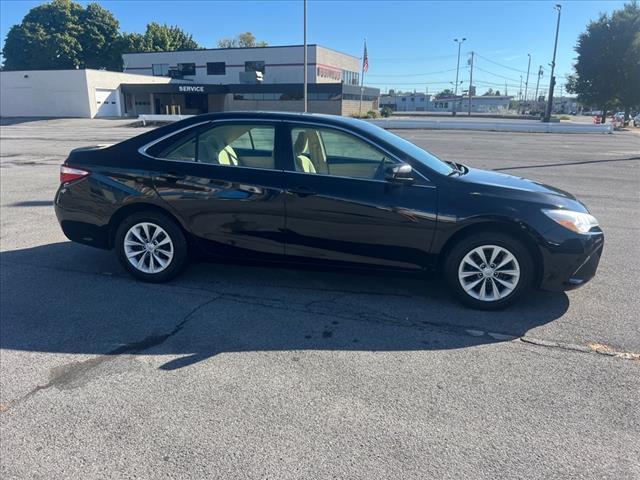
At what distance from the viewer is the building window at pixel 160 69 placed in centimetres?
A: 6675

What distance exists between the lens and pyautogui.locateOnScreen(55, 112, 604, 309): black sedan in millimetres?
4234

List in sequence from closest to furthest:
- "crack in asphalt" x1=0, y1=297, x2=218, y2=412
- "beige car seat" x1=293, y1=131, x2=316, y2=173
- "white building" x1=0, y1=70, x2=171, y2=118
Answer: "crack in asphalt" x1=0, y1=297, x2=218, y2=412
"beige car seat" x1=293, y1=131, x2=316, y2=173
"white building" x1=0, y1=70, x2=171, y2=118

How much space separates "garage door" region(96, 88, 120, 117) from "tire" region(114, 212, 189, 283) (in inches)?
2074

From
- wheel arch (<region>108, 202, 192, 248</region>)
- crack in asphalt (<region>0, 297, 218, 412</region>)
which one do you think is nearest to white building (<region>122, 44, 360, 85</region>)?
wheel arch (<region>108, 202, 192, 248</region>)

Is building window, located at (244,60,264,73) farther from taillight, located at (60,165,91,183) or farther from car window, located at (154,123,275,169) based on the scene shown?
car window, located at (154,123,275,169)

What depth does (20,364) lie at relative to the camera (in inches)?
139

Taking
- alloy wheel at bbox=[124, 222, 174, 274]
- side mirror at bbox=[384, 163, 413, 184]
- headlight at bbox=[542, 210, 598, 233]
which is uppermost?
side mirror at bbox=[384, 163, 413, 184]

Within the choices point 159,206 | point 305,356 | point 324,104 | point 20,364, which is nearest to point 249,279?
point 159,206

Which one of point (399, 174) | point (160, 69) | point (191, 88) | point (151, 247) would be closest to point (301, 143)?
point (399, 174)

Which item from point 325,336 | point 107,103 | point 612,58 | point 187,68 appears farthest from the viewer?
point 187,68

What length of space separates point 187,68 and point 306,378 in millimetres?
68987

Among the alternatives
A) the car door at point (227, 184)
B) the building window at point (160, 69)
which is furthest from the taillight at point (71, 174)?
the building window at point (160, 69)

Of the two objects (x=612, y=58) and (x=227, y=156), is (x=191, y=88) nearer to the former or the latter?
(x=612, y=58)

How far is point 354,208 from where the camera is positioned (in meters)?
4.40
